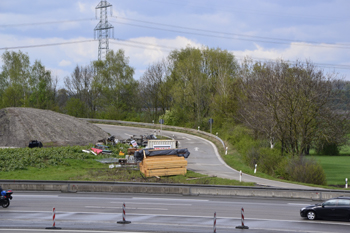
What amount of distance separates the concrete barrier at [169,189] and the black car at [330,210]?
5411 mm

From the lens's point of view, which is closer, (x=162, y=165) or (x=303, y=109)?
(x=162, y=165)

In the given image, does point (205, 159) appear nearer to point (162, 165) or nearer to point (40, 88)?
point (162, 165)

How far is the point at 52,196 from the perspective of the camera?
21406mm

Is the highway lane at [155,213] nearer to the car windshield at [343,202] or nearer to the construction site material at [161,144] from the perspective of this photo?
the car windshield at [343,202]

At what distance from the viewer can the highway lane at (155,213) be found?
13.9 metres

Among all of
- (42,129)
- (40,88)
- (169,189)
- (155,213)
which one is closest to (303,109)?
(169,189)

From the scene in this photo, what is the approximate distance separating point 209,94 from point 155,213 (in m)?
52.0

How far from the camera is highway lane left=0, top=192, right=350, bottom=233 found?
45.5 feet

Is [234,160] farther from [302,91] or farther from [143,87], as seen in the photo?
[143,87]

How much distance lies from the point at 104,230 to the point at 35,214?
4581 millimetres

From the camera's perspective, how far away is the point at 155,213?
16.4 metres

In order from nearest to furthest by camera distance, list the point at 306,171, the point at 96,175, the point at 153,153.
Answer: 1. the point at 96,175
2. the point at 153,153
3. the point at 306,171

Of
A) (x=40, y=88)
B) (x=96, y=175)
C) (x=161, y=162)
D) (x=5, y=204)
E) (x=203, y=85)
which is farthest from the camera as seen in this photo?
(x=40, y=88)

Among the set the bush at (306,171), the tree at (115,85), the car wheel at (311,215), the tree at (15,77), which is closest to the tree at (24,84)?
the tree at (15,77)
